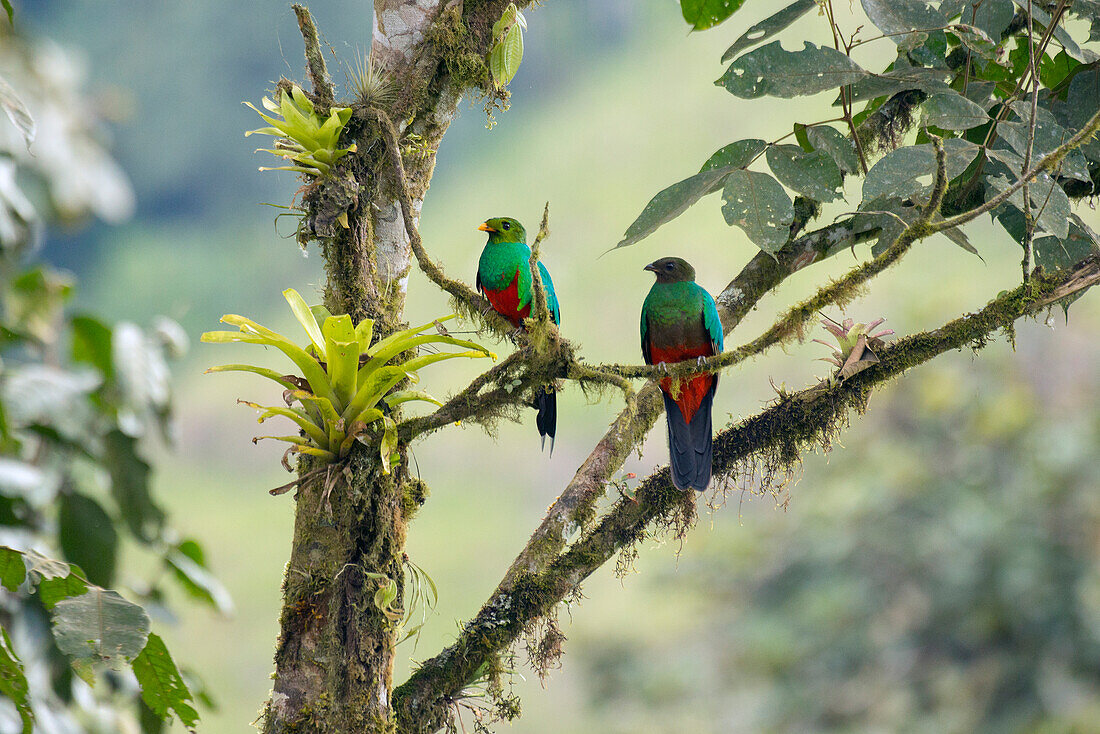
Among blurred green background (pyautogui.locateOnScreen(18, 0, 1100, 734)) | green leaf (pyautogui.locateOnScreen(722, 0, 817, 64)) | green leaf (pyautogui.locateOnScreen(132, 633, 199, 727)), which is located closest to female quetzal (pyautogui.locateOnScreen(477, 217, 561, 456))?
blurred green background (pyautogui.locateOnScreen(18, 0, 1100, 734))

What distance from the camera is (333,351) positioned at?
1.90 meters

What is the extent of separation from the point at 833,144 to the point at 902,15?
34cm

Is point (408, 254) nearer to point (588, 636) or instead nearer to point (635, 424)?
point (635, 424)

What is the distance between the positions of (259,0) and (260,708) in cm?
3095

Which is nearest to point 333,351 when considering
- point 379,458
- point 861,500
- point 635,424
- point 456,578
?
point 379,458

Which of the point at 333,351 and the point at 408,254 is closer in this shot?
the point at 333,351

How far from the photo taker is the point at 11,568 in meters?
1.45

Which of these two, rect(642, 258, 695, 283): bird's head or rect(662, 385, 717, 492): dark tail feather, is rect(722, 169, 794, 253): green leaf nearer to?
rect(662, 385, 717, 492): dark tail feather

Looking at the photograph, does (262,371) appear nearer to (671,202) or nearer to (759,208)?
(671,202)

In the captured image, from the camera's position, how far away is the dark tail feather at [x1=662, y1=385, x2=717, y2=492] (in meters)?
2.29

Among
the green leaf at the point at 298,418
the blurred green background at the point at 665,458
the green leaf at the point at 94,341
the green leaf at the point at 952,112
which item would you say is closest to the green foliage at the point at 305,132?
the blurred green background at the point at 665,458

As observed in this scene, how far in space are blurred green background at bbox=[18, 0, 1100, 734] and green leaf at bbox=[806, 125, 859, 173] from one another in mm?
328

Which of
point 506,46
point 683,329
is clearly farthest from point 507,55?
point 683,329

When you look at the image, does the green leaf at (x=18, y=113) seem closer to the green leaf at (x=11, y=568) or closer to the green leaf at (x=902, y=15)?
the green leaf at (x=11, y=568)
